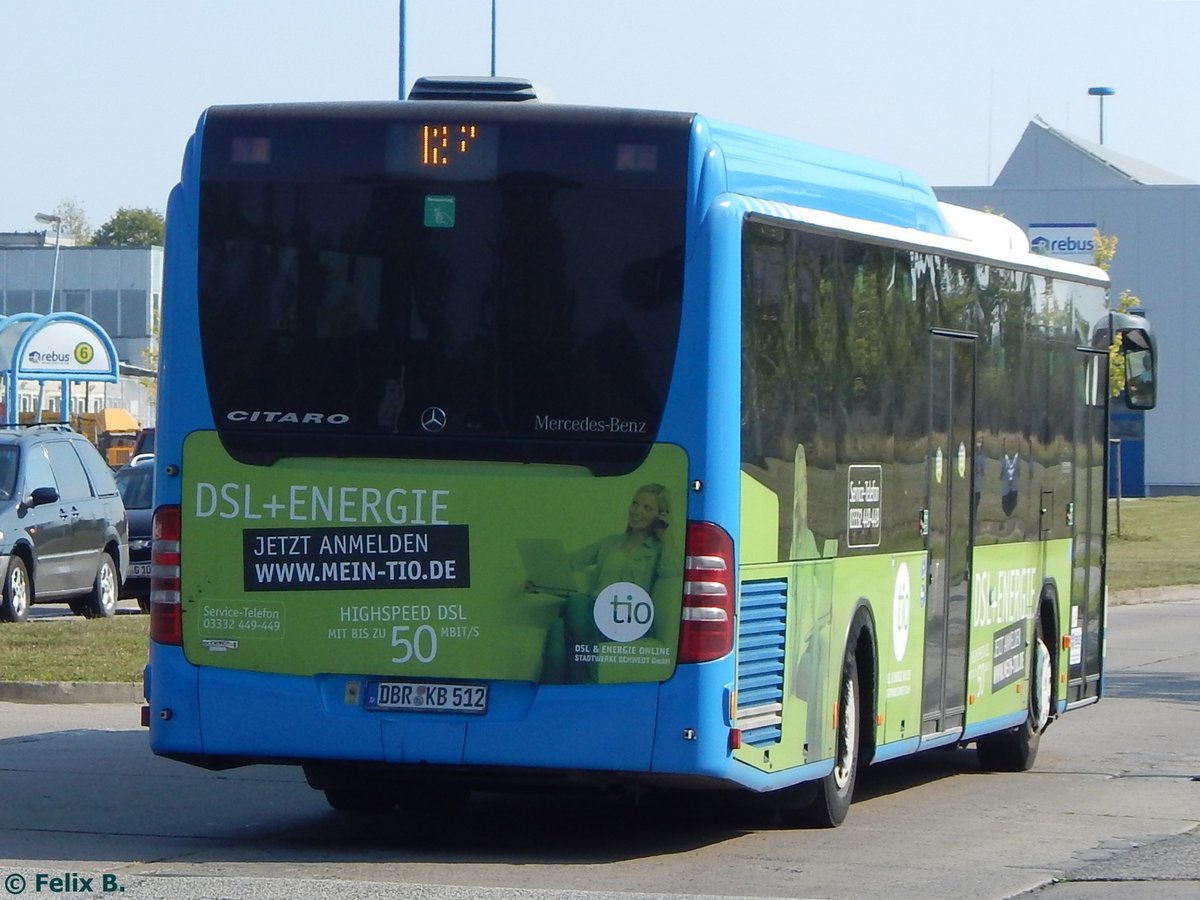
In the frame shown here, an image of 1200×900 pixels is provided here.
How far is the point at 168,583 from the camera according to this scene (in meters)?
9.66

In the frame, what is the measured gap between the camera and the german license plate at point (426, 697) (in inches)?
371

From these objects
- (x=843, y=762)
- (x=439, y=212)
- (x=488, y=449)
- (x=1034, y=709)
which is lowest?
(x=1034, y=709)

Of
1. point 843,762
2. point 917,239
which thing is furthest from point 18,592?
point 843,762

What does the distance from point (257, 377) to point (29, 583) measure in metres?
14.3

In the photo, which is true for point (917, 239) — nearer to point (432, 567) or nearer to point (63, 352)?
point (432, 567)

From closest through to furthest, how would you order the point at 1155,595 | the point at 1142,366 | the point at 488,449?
the point at 488,449 < the point at 1142,366 < the point at 1155,595

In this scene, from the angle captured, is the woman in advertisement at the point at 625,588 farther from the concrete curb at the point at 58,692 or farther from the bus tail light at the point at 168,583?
the concrete curb at the point at 58,692

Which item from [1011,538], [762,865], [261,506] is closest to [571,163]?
[261,506]

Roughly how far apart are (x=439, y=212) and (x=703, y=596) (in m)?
1.96

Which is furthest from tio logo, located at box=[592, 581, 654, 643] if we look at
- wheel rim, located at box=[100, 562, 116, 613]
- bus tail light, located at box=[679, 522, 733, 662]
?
wheel rim, located at box=[100, 562, 116, 613]

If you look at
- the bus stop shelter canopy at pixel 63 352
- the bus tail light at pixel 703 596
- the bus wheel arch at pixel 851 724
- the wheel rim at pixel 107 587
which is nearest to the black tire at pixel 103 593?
the wheel rim at pixel 107 587

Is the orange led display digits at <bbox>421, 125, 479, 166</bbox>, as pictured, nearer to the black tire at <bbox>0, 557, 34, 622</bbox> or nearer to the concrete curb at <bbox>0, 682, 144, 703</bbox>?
the concrete curb at <bbox>0, 682, 144, 703</bbox>

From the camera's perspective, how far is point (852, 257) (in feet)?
34.9

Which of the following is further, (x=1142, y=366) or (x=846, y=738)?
(x=1142, y=366)
